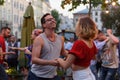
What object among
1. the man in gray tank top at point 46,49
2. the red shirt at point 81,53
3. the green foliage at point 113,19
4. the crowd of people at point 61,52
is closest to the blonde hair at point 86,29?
the crowd of people at point 61,52

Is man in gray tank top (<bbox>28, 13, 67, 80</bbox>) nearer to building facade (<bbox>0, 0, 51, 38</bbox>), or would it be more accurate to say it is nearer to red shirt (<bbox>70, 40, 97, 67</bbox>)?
red shirt (<bbox>70, 40, 97, 67</bbox>)

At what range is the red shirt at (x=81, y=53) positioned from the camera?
500 cm

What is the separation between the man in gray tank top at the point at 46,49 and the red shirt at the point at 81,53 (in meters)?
0.67

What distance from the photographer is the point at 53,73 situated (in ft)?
19.3

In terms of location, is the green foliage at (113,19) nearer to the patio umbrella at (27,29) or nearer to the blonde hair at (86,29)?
the patio umbrella at (27,29)

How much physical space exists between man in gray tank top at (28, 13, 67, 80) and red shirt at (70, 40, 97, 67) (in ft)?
2.20

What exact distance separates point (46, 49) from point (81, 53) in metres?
0.84

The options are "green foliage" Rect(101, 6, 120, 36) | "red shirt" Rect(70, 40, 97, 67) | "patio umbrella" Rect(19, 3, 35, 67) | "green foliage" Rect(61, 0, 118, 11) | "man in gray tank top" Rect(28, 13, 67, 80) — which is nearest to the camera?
"red shirt" Rect(70, 40, 97, 67)

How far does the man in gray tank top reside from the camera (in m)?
5.67

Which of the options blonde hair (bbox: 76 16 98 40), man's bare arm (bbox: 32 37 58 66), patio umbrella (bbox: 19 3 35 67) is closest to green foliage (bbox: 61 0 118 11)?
patio umbrella (bbox: 19 3 35 67)

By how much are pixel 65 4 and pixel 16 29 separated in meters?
73.2

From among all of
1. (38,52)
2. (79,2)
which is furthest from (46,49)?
(79,2)

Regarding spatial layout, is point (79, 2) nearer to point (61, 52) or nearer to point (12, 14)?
point (61, 52)

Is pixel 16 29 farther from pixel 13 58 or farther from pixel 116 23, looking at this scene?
pixel 13 58
